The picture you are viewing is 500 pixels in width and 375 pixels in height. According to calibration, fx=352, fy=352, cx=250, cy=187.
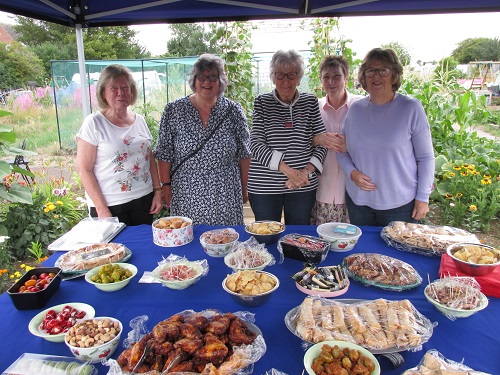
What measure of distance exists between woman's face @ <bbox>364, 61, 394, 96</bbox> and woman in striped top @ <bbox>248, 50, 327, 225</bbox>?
15.3 inches

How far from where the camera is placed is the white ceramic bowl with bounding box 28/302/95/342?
115cm

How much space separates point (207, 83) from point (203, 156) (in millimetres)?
482

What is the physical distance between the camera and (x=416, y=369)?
97 cm

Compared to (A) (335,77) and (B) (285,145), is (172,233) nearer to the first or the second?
(B) (285,145)

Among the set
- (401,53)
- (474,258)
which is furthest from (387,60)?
(401,53)

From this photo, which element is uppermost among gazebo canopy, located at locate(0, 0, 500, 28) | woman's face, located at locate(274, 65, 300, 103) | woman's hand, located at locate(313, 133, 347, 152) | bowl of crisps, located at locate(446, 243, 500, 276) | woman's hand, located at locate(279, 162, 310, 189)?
gazebo canopy, located at locate(0, 0, 500, 28)

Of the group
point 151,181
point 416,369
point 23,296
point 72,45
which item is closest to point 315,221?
point 151,181

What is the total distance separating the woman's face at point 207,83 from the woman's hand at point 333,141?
784 mm

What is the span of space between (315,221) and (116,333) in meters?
1.86

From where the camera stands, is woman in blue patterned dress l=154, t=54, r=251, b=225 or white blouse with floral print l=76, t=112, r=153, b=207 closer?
white blouse with floral print l=76, t=112, r=153, b=207

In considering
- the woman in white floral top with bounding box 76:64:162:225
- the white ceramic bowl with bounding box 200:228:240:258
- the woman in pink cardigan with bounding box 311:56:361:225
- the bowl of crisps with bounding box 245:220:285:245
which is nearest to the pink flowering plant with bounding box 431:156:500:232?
the woman in pink cardigan with bounding box 311:56:361:225

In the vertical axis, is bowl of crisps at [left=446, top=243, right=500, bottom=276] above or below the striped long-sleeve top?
below

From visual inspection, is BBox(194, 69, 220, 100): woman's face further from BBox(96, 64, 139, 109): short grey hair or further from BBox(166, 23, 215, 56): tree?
BBox(166, 23, 215, 56): tree

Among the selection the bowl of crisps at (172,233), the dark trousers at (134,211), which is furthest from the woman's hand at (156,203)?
the bowl of crisps at (172,233)
